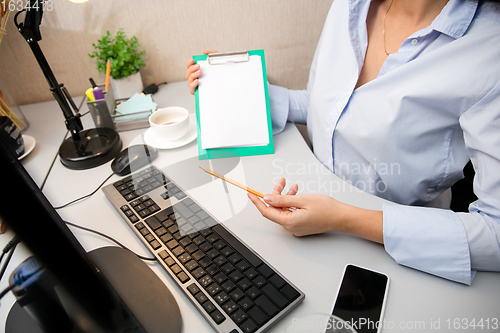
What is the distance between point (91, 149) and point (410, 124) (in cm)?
78

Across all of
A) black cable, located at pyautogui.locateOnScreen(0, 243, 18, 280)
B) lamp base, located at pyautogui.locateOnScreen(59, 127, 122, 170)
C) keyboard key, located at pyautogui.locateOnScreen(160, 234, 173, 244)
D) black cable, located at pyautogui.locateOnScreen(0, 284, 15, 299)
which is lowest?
keyboard key, located at pyautogui.locateOnScreen(160, 234, 173, 244)

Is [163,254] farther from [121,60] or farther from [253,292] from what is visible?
[121,60]

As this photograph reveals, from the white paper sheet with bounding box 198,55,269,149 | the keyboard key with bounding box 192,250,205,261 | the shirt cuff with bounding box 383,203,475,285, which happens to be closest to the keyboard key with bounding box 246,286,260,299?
the keyboard key with bounding box 192,250,205,261

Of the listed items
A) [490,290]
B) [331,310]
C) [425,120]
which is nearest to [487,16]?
[425,120]

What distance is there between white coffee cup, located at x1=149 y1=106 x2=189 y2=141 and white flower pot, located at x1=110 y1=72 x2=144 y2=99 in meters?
0.30

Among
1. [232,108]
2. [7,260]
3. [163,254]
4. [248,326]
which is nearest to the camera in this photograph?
[7,260]

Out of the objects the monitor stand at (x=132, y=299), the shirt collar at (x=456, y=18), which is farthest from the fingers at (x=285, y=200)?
the shirt collar at (x=456, y=18)

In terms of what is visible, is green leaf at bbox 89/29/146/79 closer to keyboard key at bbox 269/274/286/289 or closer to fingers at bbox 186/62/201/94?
fingers at bbox 186/62/201/94

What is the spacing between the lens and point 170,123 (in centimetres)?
85

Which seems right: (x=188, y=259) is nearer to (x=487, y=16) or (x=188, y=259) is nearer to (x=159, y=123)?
(x=159, y=123)

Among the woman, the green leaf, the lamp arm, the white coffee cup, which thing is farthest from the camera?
the green leaf

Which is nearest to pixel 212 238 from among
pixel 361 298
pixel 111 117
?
pixel 361 298

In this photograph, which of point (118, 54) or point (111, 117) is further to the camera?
point (118, 54)

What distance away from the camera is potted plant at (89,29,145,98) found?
999 millimetres
